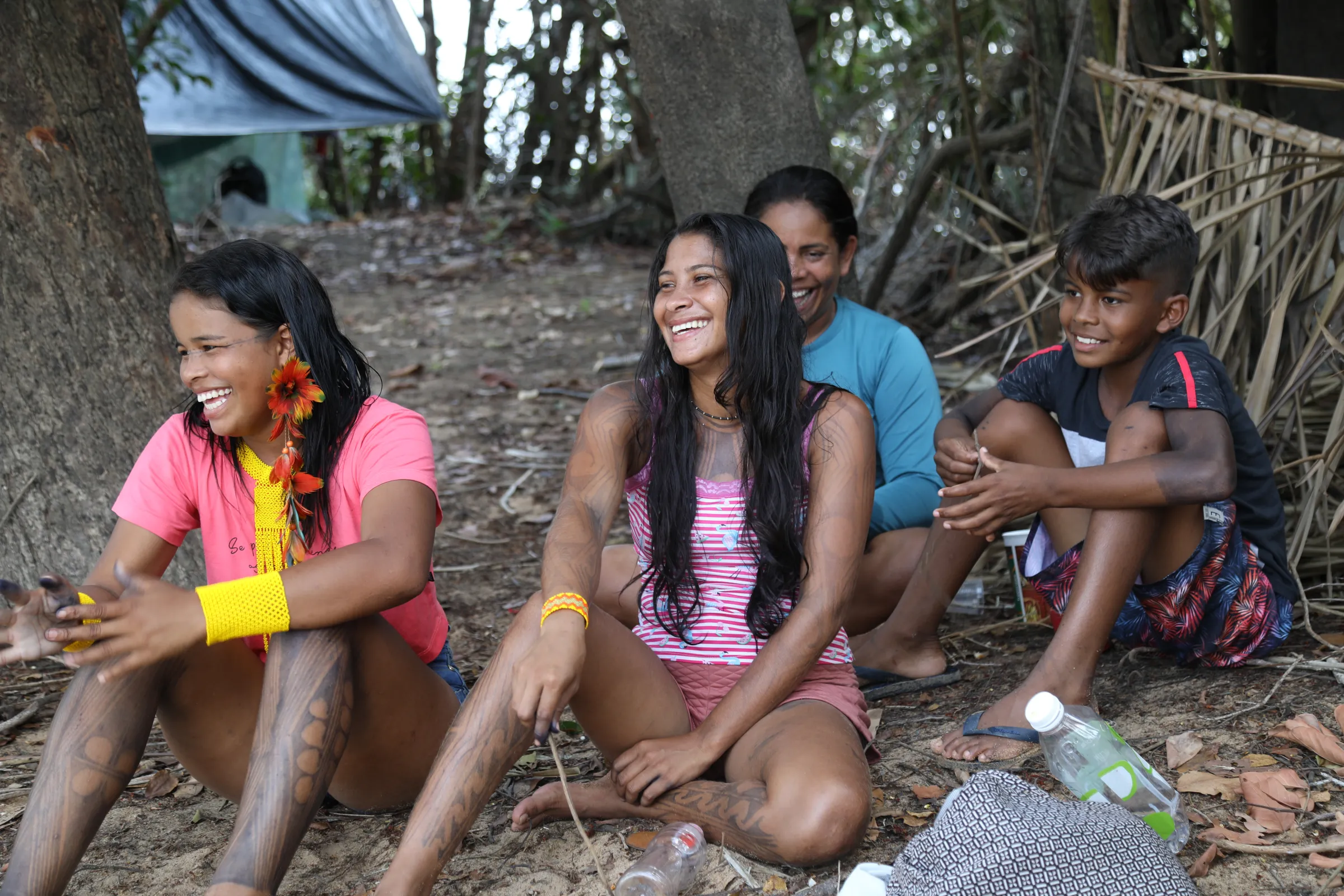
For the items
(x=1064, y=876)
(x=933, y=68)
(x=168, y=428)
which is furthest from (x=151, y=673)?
(x=933, y=68)

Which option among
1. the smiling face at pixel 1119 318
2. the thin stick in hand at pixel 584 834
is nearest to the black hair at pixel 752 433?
the thin stick in hand at pixel 584 834

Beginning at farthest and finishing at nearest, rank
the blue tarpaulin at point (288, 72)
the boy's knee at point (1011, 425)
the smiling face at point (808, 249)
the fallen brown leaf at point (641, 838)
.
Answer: the blue tarpaulin at point (288, 72), the smiling face at point (808, 249), the boy's knee at point (1011, 425), the fallen brown leaf at point (641, 838)

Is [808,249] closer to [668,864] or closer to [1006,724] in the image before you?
[1006,724]

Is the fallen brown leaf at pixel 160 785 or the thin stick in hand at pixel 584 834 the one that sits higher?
the thin stick in hand at pixel 584 834

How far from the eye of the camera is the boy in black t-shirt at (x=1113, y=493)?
2.42 m

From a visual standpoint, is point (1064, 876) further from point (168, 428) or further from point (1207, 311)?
point (1207, 311)

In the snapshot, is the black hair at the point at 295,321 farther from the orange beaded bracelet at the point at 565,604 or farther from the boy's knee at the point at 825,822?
the boy's knee at the point at 825,822

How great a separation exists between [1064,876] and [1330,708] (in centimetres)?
108

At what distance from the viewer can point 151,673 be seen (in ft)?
6.72

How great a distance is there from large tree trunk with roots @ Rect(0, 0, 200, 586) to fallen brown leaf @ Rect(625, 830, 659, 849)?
6.04 feet

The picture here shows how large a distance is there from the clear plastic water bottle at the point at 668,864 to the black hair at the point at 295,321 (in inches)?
34.3

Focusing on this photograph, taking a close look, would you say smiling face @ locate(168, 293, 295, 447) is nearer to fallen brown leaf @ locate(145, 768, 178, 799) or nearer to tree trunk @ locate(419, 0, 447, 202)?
fallen brown leaf @ locate(145, 768, 178, 799)

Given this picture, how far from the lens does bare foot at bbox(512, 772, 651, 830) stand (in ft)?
7.39

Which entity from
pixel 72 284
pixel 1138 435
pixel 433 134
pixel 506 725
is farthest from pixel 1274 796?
pixel 433 134
